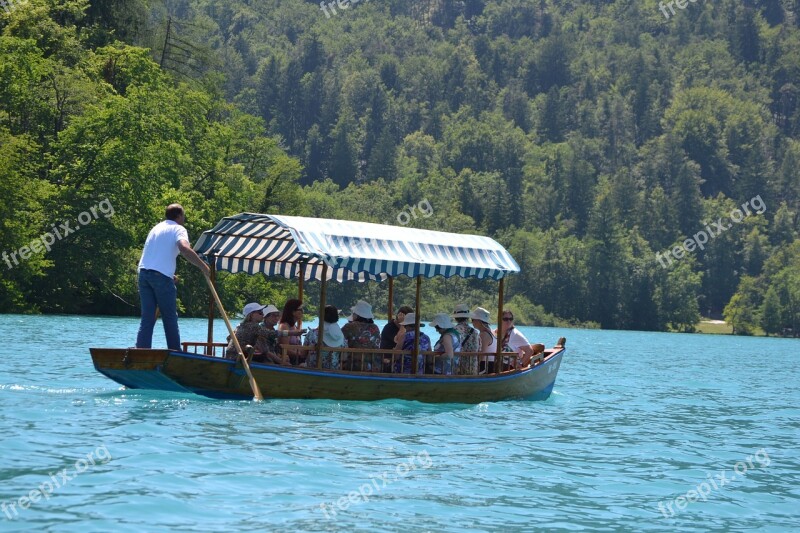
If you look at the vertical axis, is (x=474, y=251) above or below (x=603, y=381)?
above

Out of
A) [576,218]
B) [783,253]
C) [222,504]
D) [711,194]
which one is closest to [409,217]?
[576,218]

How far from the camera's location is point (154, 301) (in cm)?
1822

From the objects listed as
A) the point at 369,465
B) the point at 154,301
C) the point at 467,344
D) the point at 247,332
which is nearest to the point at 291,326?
the point at 247,332

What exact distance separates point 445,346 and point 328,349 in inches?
94.1

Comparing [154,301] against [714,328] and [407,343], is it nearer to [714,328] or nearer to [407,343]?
[407,343]

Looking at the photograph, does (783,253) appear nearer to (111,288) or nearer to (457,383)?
(111,288)

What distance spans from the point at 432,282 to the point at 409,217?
20438 millimetres

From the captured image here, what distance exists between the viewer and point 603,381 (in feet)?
113

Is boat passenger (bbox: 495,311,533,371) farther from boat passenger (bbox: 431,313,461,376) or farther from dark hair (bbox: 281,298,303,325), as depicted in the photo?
dark hair (bbox: 281,298,303,325)

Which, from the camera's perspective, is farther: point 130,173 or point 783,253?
point 783,253

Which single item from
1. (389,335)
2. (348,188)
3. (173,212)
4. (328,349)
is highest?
(348,188)

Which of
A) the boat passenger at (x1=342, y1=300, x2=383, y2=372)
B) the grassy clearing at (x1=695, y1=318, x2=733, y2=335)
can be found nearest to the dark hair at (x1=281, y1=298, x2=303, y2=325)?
the boat passenger at (x1=342, y1=300, x2=383, y2=372)

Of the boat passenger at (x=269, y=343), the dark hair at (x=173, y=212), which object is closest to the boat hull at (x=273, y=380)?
the boat passenger at (x=269, y=343)

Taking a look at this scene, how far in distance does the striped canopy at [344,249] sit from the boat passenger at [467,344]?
3.07 feet
